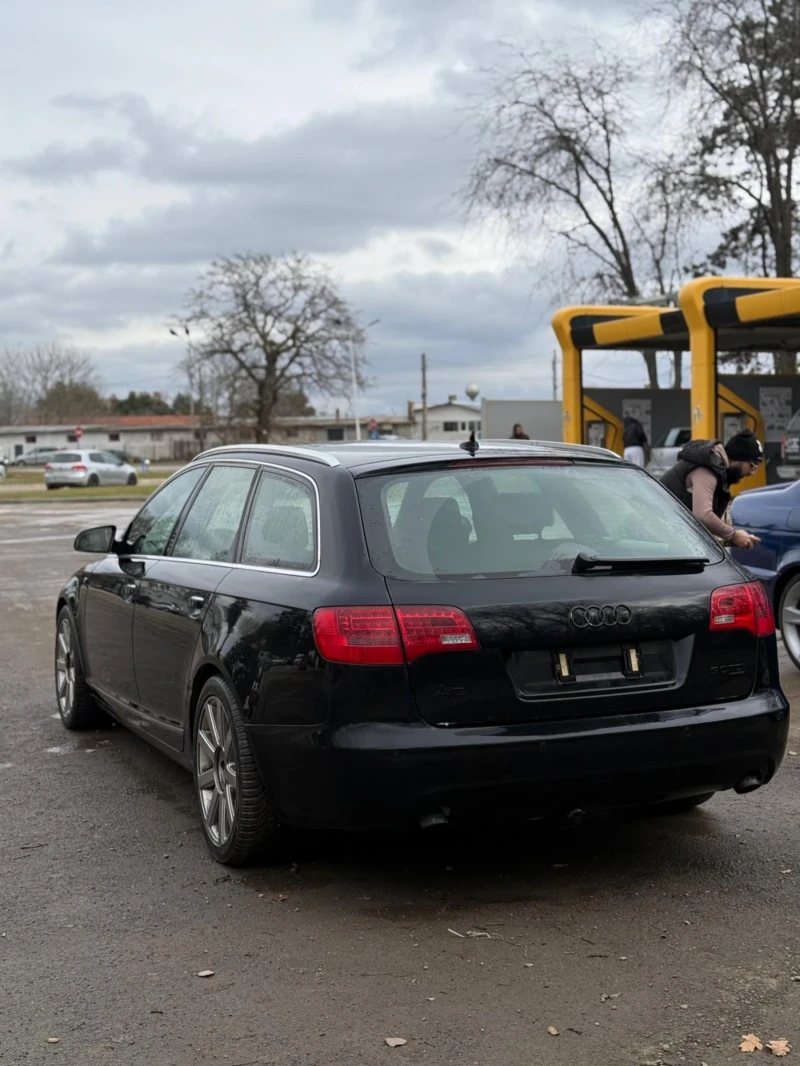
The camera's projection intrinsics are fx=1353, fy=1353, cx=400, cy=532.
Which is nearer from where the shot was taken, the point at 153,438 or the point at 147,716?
the point at 147,716

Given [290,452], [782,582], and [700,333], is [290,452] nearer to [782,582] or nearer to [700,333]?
[782,582]

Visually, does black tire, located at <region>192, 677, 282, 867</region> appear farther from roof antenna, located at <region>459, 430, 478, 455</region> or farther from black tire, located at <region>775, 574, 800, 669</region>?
black tire, located at <region>775, 574, 800, 669</region>

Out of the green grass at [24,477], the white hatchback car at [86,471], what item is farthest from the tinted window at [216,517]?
the green grass at [24,477]

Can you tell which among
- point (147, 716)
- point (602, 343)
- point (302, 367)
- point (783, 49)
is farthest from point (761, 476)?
point (302, 367)

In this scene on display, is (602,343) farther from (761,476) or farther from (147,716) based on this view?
(147,716)

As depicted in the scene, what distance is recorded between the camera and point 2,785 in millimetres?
6367

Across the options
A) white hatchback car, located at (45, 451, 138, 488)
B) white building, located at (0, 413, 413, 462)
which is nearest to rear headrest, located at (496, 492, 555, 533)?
white hatchback car, located at (45, 451, 138, 488)

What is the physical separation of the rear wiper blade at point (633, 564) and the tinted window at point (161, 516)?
2248 mm

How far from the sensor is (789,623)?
354 inches

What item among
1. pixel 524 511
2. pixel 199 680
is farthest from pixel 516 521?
pixel 199 680

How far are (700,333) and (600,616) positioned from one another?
1649 cm

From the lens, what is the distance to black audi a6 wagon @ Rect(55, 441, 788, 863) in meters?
4.36

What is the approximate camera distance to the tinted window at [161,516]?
6305mm

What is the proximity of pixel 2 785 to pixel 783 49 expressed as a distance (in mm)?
27609
